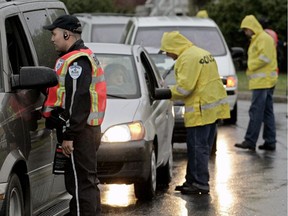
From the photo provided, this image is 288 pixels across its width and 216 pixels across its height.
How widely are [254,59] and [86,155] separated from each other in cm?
744

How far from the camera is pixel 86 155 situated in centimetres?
756

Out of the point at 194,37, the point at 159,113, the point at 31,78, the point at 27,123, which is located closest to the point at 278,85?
the point at 194,37

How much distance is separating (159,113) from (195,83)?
0.62 meters

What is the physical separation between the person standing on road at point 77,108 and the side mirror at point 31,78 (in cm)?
37

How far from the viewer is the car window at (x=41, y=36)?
8031mm

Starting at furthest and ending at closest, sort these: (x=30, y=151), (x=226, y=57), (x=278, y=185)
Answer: (x=226, y=57) → (x=278, y=185) → (x=30, y=151)

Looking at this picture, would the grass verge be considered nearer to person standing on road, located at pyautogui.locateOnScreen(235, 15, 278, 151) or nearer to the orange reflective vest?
person standing on road, located at pyautogui.locateOnScreen(235, 15, 278, 151)

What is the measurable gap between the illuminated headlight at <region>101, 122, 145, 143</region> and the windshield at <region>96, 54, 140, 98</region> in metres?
0.66

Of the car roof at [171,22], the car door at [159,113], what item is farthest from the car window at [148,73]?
the car roof at [171,22]

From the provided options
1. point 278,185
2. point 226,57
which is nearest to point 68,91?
point 278,185

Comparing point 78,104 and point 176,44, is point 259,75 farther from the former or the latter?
point 78,104

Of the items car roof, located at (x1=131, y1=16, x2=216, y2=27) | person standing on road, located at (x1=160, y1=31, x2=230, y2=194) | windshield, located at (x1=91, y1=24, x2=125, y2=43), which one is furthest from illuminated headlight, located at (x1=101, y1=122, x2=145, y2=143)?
windshield, located at (x1=91, y1=24, x2=125, y2=43)

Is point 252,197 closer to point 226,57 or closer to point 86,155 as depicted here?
point 86,155

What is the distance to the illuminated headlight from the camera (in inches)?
392
